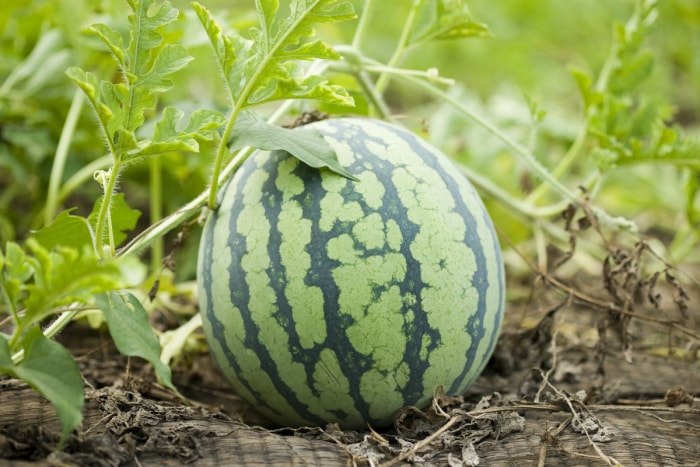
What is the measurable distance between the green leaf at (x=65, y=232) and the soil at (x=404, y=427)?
307 millimetres

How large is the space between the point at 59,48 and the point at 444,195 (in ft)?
5.79

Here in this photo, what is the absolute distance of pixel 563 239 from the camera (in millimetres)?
2543

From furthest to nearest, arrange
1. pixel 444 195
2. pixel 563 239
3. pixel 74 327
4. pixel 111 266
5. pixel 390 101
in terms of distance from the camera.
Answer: pixel 390 101, pixel 563 239, pixel 74 327, pixel 444 195, pixel 111 266

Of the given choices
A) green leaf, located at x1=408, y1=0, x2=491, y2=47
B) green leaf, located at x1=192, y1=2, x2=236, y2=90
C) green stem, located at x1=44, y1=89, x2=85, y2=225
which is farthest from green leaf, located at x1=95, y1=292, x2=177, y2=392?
green stem, located at x1=44, y1=89, x2=85, y2=225

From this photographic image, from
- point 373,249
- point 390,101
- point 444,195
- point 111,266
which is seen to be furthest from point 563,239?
point 390,101

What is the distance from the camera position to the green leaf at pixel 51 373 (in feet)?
3.57

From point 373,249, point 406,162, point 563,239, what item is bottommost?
point 563,239

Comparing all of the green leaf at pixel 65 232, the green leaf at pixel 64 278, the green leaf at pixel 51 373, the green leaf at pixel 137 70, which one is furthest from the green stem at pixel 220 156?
the green leaf at pixel 51 373

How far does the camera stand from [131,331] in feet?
3.93

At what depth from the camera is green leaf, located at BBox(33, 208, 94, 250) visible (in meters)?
1.47

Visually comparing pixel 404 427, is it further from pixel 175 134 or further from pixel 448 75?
pixel 448 75

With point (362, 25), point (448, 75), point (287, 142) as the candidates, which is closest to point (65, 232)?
point (287, 142)

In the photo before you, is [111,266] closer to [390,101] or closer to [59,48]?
[59,48]

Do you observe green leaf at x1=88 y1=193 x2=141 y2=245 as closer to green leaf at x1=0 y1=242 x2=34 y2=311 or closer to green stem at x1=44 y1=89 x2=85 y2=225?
green leaf at x1=0 y1=242 x2=34 y2=311
